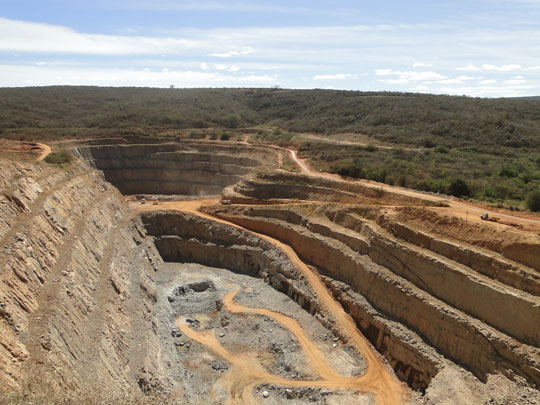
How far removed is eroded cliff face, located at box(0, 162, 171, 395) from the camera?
16531mm

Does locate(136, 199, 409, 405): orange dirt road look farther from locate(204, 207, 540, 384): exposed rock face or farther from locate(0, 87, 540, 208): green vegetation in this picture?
locate(0, 87, 540, 208): green vegetation

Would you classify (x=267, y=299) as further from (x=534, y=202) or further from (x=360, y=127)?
(x=360, y=127)

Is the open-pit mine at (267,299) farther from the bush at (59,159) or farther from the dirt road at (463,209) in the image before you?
the bush at (59,159)

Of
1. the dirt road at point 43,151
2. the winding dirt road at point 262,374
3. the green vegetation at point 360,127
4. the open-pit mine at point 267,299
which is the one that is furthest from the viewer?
the dirt road at point 43,151

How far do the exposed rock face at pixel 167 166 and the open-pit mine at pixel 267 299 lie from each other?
66.5 feet

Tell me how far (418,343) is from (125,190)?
1956 inches

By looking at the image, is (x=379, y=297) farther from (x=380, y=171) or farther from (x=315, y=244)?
(x=380, y=171)

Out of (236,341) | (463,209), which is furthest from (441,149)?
(236,341)

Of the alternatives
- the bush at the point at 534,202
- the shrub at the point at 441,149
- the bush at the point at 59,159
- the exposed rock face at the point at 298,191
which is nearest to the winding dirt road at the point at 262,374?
the exposed rock face at the point at 298,191

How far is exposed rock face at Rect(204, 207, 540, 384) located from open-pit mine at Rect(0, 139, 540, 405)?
0.09 m

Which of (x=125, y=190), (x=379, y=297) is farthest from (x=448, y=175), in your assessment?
(x=125, y=190)

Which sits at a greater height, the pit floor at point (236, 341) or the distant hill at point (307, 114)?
the distant hill at point (307, 114)

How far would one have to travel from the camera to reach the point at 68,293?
2184 centimetres

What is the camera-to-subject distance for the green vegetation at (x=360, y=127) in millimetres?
44094
